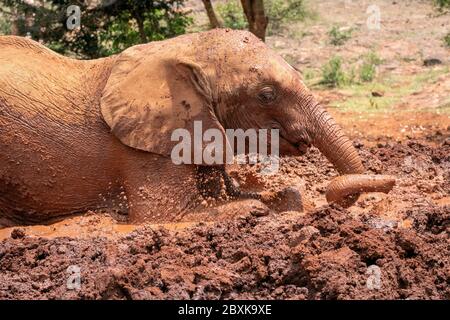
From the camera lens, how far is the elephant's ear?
7785mm

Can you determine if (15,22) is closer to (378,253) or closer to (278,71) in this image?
(278,71)

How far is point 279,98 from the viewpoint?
→ 786 centimetres

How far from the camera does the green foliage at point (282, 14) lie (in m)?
21.0

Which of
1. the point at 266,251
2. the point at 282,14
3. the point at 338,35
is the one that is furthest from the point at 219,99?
the point at 282,14

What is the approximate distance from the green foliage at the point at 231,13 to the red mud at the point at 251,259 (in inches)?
502

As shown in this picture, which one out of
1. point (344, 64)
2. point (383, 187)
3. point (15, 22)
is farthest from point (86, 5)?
point (383, 187)

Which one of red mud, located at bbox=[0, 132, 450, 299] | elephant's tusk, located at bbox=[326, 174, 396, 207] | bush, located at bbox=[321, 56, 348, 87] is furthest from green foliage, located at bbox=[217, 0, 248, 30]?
red mud, located at bbox=[0, 132, 450, 299]

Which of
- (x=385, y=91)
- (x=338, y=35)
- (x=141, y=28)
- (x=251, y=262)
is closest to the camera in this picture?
(x=251, y=262)

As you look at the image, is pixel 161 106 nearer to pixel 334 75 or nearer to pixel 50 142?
pixel 50 142

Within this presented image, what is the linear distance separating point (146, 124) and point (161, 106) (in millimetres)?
189

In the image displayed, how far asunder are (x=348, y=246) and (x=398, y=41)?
541 inches

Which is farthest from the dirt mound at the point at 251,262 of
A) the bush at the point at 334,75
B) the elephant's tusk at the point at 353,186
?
the bush at the point at 334,75

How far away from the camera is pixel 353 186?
7.71 m

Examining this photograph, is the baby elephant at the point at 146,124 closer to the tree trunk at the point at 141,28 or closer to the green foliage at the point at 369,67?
the tree trunk at the point at 141,28
